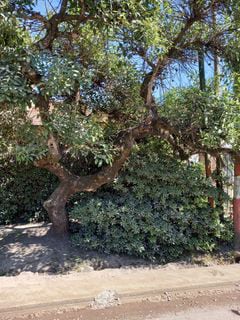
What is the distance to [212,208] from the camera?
5930 mm

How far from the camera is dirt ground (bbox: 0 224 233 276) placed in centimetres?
515

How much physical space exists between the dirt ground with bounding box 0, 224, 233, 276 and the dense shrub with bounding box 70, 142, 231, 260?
0.50 ft

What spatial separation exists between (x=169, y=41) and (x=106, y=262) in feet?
11.5

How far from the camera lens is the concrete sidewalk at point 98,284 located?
4.06 m

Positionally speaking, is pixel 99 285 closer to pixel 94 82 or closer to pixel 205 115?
pixel 205 115

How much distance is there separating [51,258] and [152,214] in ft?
5.54

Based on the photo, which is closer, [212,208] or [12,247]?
[12,247]

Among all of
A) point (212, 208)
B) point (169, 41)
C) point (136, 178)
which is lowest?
point (212, 208)

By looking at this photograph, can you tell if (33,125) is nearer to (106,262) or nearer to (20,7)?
(20,7)

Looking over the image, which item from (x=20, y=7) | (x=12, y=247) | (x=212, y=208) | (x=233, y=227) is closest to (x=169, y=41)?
(x=20, y=7)

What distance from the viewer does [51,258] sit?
208 inches

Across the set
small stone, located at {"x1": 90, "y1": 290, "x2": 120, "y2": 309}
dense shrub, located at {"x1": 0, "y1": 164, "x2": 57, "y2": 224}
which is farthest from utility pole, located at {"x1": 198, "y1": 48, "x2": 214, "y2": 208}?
dense shrub, located at {"x1": 0, "y1": 164, "x2": 57, "y2": 224}

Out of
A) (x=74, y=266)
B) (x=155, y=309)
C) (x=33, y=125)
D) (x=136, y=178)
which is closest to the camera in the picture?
(x=155, y=309)

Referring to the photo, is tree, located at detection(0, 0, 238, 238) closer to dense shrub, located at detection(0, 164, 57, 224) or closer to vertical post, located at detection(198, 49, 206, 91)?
vertical post, located at detection(198, 49, 206, 91)
